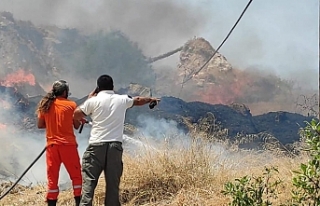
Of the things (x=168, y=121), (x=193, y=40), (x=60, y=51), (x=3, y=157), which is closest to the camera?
(x=3, y=157)

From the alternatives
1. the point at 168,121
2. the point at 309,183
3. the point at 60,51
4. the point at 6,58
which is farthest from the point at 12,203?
the point at 60,51

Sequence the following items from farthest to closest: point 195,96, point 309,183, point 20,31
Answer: point 195,96
point 20,31
point 309,183

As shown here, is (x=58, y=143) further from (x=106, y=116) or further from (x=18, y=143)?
(x=18, y=143)

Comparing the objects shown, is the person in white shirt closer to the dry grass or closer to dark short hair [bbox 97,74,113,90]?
dark short hair [bbox 97,74,113,90]

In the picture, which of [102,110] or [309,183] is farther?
[102,110]

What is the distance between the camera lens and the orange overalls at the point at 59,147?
17.3 feet

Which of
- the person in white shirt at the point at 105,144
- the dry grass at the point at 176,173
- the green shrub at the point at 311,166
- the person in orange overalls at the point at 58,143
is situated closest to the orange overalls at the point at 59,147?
the person in orange overalls at the point at 58,143

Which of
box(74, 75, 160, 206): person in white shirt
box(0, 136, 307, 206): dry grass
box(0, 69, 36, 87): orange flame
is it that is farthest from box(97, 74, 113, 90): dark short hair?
box(0, 69, 36, 87): orange flame

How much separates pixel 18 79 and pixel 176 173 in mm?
17771

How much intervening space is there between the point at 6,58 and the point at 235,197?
73.1 feet

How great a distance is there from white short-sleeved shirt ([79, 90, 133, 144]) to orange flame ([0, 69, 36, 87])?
18218mm

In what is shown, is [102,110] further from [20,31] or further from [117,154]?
[20,31]

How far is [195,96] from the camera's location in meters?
30.4

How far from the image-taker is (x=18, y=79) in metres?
22.6
